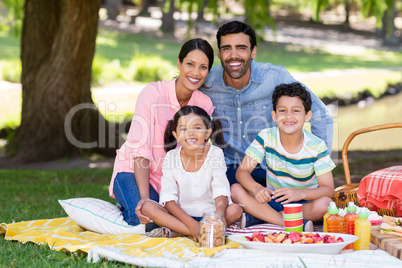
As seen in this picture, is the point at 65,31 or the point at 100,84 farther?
the point at 100,84

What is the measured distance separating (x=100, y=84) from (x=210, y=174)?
9.94m

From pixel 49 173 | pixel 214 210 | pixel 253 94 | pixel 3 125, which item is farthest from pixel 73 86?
pixel 214 210

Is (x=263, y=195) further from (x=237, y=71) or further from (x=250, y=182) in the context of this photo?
(x=237, y=71)

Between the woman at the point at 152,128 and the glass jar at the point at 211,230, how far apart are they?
2.04 feet

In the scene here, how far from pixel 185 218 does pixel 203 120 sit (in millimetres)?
668

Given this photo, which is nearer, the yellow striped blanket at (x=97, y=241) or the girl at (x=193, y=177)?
the yellow striped blanket at (x=97, y=241)

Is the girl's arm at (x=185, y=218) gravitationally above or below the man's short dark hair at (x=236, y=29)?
below

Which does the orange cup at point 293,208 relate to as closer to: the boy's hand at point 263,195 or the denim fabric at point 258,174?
the boy's hand at point 263,195

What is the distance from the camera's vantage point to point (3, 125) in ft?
30.2

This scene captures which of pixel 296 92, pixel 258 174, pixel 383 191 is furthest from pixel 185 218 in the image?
pixel 383 191

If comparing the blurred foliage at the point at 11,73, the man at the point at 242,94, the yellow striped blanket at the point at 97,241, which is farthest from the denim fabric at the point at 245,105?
the blurred foliage at the point at 11,73

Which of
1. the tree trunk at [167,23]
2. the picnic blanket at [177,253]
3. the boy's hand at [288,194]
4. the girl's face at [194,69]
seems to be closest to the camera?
the picnic blanket at [177,253]

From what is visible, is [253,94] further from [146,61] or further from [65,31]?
[146,61]

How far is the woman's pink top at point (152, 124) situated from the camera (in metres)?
3.95
